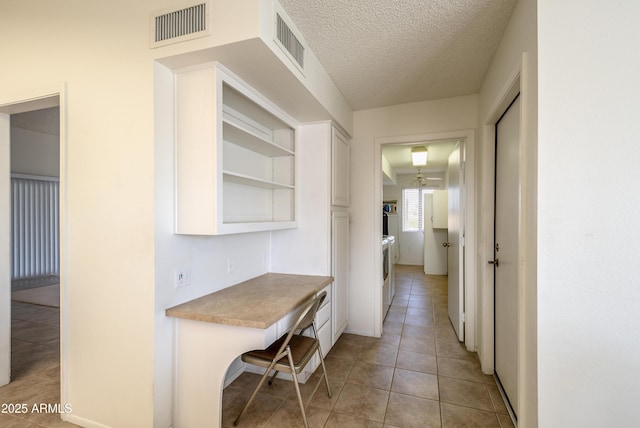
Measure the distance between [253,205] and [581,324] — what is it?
2141 mm

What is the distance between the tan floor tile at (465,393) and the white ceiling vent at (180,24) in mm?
2739

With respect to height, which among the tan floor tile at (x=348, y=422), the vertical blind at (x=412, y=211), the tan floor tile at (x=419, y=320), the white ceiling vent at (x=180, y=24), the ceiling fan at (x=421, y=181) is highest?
the white ceiling vent at (x=180, y=24)

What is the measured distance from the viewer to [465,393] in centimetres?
206

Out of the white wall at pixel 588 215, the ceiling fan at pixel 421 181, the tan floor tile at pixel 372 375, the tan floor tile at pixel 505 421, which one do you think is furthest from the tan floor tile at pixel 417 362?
the ceiling fan at pixel 421 181

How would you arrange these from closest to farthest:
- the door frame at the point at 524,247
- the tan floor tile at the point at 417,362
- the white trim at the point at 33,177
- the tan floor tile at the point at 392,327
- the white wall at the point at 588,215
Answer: the white wall at the point at 588,215 < the door frame at the point at 524,247 < the tan floor tile at the point at 417,362 < the tan floor tile at the point at 392,327 < the white trim at the point at 33,177

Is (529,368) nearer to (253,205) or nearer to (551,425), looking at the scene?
(551,425)

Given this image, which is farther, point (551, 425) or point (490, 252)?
point (490, 252)

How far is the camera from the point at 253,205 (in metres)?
2.42

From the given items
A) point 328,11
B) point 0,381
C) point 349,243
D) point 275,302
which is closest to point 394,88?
point 328,11

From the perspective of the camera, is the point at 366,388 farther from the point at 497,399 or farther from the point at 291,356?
the point at 497,399

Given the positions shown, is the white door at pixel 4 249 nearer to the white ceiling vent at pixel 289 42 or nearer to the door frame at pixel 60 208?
the door frame at pixel 60 208

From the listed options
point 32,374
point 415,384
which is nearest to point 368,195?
point 415,384

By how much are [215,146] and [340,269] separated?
1.74m

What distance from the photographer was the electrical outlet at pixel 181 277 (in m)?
1.63
